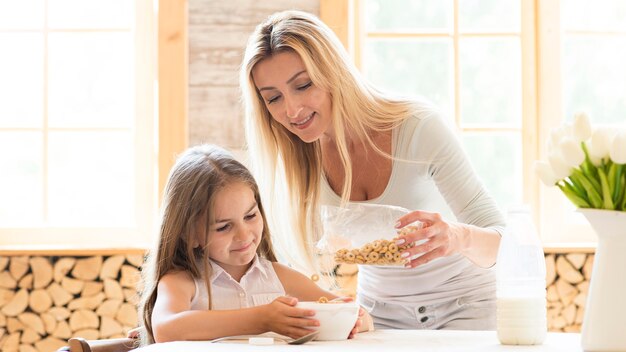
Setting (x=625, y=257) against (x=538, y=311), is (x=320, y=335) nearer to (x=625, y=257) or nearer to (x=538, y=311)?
(x=538, y=311)

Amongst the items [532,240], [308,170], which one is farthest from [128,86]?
[532,240]

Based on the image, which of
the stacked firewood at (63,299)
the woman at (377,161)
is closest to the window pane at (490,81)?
the stacked firewood at (63,299)

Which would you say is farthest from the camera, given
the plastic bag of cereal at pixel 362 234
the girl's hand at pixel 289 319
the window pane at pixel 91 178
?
the window pane at pixel 91 178

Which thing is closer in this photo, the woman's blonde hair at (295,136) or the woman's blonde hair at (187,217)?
the woman's blonde hair at (187,217)

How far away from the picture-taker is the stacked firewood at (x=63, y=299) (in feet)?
11.7

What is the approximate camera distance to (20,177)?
3.90 metres

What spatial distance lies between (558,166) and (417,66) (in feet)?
8.57

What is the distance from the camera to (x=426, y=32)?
12.7 ft

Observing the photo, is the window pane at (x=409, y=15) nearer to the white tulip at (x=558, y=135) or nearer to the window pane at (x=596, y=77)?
the window pane at (x=596, y=77)

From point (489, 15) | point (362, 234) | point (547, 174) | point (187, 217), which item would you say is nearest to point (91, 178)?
point (489, 15)

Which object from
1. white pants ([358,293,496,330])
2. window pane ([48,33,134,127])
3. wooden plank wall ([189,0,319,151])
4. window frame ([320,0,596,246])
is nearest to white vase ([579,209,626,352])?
white pants ([358,293,496,330])

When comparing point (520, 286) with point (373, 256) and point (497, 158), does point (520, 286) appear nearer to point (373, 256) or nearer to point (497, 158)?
point (373, 256)

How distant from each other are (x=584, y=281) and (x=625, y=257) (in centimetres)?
243

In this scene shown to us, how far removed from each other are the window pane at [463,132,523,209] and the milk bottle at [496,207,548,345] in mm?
2389
